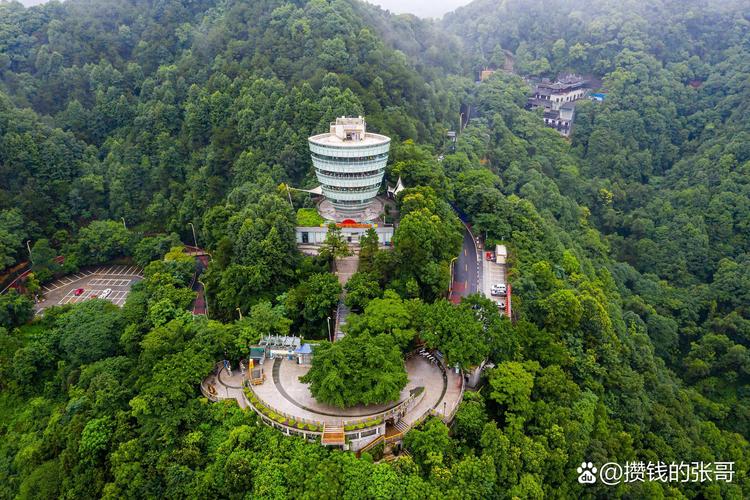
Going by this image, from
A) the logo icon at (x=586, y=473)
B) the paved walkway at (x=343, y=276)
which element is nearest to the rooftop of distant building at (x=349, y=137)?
the paved walkway at (x=343, y=276)

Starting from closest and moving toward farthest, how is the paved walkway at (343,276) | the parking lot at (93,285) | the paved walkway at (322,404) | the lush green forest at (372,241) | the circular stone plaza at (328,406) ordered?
the circular stone plaza at (328,406) → the paved walkway at (322,404) → the lush green forest at (372,241) → the paved walkway at (343,276) → the parking lot at (93,285)

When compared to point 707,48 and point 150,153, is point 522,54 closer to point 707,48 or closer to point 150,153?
point 707,48

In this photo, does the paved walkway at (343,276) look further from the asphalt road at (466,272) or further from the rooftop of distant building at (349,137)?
the rooftop of distant building at (349,137)

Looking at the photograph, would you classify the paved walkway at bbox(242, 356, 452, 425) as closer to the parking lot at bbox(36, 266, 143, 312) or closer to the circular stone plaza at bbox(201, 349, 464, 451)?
the circular stone plaza at bbox(201, 349, 464, 451)

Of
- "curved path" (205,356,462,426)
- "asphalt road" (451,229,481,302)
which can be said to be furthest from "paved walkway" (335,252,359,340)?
"asphalt road" (451,229,481,302)

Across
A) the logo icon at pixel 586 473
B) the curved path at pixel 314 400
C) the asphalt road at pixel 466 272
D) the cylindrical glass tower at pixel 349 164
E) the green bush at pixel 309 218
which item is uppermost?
the cylindrical glass tower at pixel 349 164

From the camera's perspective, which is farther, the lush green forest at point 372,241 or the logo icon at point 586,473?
the logo icon at point 586,473
